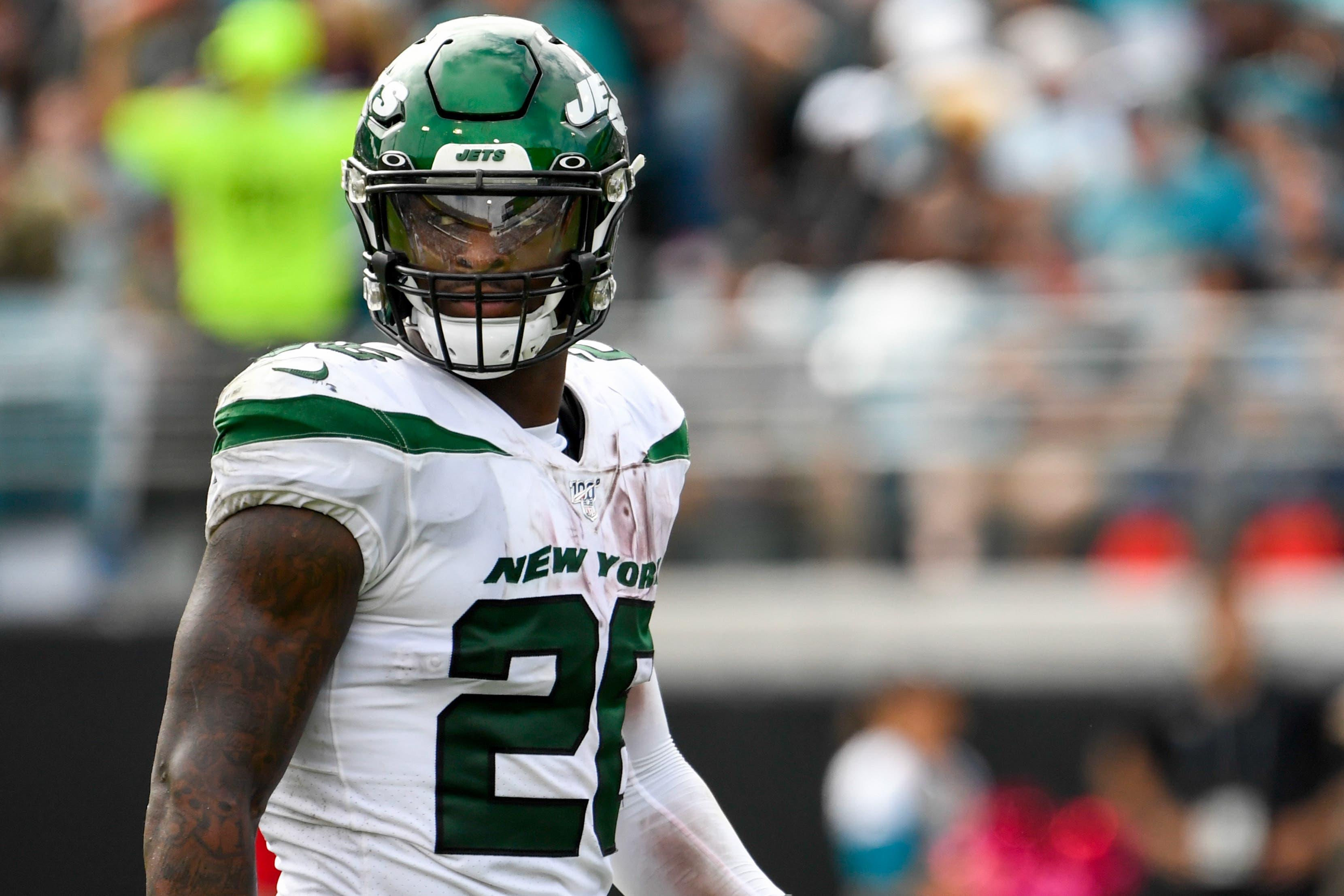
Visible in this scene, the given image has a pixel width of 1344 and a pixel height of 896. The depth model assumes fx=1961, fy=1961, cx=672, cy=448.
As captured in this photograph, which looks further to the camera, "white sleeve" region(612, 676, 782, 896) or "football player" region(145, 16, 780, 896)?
"white sleeve" region(612, 676, 782, 896)

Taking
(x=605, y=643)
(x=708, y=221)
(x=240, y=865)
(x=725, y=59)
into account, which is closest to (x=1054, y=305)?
(x=708, y=221)

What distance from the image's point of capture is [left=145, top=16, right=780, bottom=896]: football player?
2.07m

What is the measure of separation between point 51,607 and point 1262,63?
569 cm

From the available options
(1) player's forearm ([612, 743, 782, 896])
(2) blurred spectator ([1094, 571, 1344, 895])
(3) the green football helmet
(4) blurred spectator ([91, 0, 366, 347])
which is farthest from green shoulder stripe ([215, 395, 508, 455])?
(2) blurred spectator ([1094, 571, 1344, 895])

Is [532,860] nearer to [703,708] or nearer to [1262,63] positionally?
[703,708]

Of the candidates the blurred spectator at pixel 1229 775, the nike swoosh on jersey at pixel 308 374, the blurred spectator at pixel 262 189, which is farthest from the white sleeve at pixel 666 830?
the blurred spectator at pixel 262 189

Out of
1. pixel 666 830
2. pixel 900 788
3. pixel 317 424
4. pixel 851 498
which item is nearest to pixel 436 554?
pixel 317 424

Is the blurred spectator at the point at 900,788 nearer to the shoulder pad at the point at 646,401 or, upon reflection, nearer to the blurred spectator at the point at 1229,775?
the blurred spectator at the point at 1229,775

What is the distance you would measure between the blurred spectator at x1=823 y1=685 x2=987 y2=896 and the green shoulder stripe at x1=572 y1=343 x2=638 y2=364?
440cm

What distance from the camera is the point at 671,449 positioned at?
8.74ft

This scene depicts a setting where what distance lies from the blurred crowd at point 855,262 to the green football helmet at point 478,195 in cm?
482

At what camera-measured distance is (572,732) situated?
2332 mm

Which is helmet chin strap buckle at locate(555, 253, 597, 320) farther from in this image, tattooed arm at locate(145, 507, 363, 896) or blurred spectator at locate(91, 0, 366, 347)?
blurred spectator at locate(91, 0, 366, 347)

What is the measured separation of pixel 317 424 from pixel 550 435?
1.26 feet
